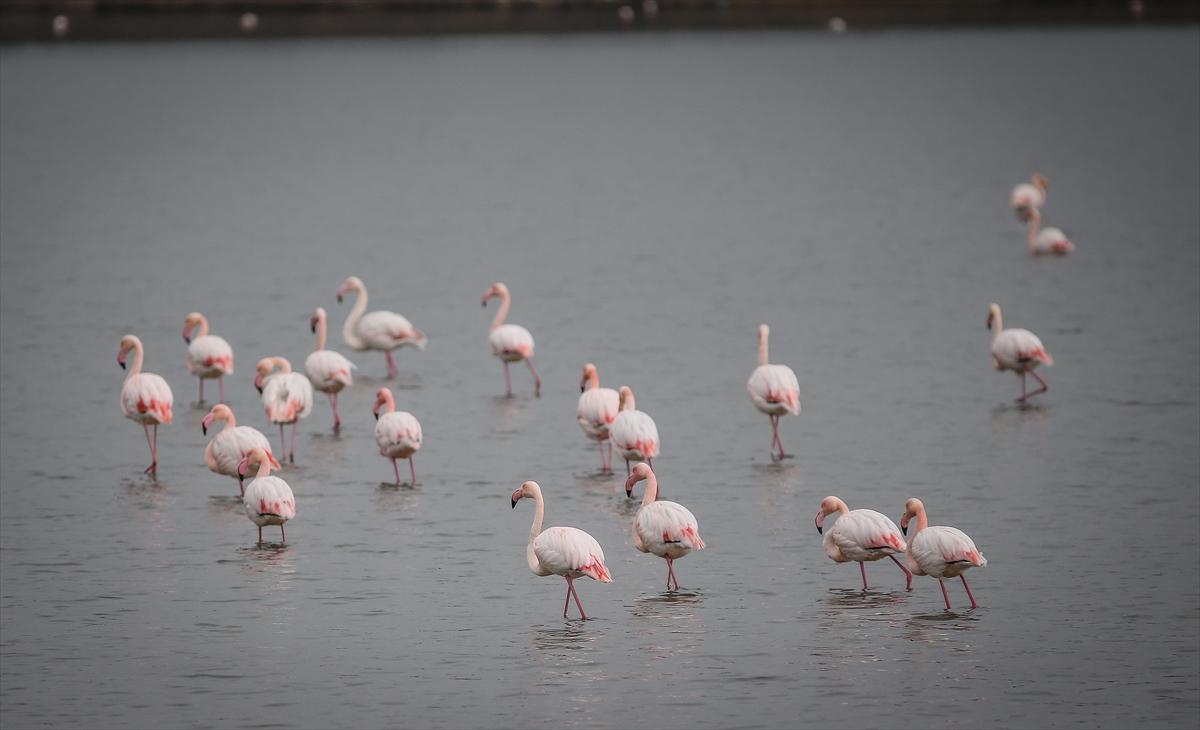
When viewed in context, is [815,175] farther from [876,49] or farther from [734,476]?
[876,49]

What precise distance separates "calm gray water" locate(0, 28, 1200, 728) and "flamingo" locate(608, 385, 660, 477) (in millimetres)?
603

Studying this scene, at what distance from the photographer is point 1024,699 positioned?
1140 centimetres

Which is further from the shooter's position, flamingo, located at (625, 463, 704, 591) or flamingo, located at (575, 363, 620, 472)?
flamingo, located at (575, 363, 620, 472)

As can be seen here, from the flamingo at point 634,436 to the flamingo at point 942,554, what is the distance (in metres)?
3.55

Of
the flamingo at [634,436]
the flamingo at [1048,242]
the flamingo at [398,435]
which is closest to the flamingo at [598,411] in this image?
the flamingo at [634,436]

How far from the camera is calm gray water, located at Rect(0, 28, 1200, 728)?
1190 centimetres

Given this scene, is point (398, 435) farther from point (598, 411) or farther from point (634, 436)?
point (634, 436)

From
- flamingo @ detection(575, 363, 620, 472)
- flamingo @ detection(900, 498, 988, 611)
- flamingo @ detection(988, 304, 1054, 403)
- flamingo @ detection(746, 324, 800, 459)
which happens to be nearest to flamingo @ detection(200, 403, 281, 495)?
flamingo @ detection(575, 363, 620, 472)

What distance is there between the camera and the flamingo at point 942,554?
1251cm

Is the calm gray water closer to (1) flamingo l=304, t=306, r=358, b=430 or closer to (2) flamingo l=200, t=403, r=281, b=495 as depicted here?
(2) flamingo l=200, t=403, r=281, b=495

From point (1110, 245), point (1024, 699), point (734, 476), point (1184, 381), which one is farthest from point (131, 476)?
point (1110, 245)

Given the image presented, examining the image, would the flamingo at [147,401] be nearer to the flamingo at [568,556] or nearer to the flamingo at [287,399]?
the flamingo at [287,399]

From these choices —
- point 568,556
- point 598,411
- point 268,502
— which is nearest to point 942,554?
point 568,556

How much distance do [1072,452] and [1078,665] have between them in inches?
250
